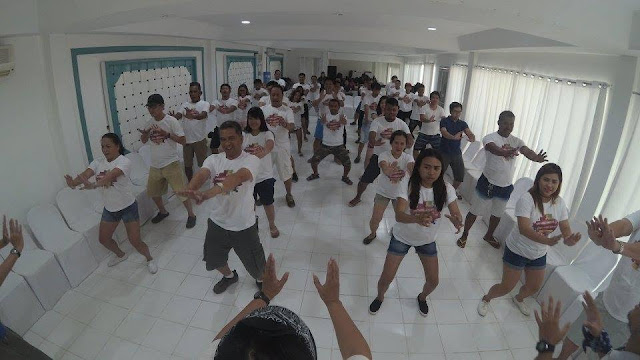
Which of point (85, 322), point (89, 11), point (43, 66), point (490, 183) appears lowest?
point (85, 322)

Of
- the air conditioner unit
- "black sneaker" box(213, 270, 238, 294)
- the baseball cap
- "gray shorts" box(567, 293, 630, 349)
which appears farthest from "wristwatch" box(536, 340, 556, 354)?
the air conditioner unit

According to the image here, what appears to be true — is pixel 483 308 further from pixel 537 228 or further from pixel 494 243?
pixel 494 243

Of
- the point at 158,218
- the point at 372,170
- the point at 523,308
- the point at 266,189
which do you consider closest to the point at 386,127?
the point at 372,170

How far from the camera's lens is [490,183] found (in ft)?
13.4

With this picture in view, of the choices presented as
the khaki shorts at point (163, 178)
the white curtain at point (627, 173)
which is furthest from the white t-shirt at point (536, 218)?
the khaki shorts at point (163, 178)

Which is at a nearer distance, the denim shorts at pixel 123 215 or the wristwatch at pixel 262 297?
the wristwatch at pixel 262 297

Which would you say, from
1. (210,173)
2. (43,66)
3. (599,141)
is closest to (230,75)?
(43,66)

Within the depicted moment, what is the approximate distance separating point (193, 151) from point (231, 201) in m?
3.24

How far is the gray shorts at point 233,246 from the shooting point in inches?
116

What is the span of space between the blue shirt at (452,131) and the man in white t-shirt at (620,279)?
3082 millimetres

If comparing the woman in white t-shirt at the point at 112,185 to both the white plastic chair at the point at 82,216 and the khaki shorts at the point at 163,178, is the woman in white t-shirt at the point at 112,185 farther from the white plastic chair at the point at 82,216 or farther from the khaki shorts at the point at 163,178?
the khaki shorts at the point at 163,178

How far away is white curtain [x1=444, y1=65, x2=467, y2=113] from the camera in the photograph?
8.32 metres

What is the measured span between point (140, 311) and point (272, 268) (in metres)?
2.20

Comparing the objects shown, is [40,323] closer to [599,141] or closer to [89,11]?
→ [89,11]
